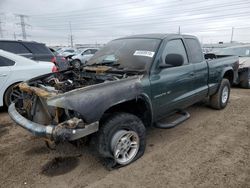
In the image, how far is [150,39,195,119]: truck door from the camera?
3337mm

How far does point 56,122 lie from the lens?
2617 mm

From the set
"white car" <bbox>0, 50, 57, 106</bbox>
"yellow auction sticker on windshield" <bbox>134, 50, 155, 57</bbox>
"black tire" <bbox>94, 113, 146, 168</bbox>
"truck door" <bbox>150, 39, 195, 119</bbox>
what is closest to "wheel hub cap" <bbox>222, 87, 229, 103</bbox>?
"truck door" <bbox>150, 39, 195, 119</bbox>

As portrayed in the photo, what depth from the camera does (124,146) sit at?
304cm

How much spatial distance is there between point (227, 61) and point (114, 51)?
3135mm

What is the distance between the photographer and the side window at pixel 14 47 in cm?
655

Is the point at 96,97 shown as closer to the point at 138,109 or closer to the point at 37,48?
the point at 138,109

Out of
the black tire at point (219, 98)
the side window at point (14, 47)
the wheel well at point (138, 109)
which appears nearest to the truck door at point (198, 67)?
the black tire at point (219, 98)

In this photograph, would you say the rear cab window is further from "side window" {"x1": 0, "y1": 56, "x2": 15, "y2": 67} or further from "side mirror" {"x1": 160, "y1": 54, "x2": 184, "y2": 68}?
"side mirror" {"x1": 160, "y1": 54, "x2": 184, "y2": 68}

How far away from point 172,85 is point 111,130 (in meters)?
1.40

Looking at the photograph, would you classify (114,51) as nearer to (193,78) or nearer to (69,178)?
(193,78)

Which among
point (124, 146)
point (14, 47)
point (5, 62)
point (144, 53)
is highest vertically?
point (14, 47)

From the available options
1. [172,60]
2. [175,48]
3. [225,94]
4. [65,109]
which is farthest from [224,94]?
[65,109]

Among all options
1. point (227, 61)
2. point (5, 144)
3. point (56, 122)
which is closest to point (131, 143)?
point (56, 122)

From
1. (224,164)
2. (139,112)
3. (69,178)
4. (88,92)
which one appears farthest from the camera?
(139,112)
